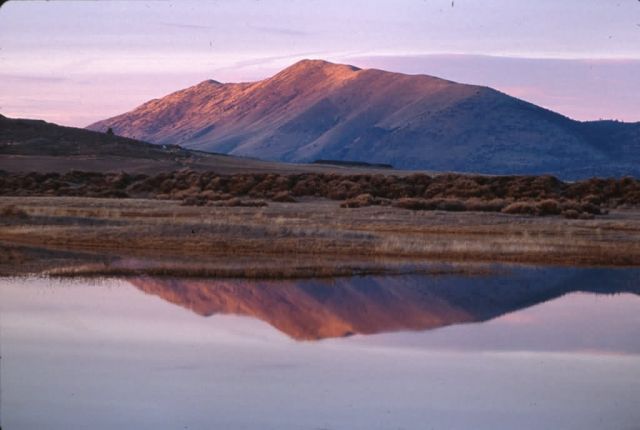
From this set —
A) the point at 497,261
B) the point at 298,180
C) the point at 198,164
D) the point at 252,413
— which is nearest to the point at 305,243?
the point at 497,261

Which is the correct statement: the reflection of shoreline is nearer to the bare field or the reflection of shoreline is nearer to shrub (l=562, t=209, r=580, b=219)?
the bare field

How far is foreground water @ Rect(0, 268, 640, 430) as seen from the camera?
1087cm

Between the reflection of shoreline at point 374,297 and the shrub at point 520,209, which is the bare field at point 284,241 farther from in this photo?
the shrub at point 520,209

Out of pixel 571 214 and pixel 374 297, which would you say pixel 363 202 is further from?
pixel 374 297

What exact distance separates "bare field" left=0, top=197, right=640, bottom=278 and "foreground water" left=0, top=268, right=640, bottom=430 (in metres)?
2.75

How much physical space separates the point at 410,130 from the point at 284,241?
11577cm

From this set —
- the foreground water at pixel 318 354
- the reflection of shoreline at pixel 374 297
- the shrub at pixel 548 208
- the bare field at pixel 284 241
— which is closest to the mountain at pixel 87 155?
the bare field at pixel 284 241

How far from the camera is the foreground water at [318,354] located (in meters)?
10.9

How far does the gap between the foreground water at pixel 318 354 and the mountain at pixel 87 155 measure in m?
53.7

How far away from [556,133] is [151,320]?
128 m

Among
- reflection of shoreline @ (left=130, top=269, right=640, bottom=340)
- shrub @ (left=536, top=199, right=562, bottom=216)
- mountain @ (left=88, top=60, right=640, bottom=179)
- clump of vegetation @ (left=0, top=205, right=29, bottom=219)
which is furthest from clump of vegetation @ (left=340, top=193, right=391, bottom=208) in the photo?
mountain @ (left=88, top=60, right=640, bottom=179)

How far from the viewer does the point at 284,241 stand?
1126 inches

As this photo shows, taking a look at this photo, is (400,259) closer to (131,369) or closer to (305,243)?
(305,243)

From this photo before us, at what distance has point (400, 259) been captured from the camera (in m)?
26.8
